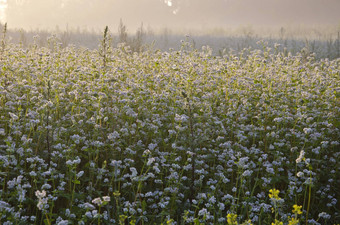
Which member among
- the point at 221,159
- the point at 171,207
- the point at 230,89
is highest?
the point at 230,89

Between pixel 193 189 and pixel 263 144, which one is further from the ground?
pixel 263 144

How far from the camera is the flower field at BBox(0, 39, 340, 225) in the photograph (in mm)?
3980

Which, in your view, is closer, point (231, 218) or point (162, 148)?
point (231, 218)

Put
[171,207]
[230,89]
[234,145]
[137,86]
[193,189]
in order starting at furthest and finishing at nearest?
[230,89], [137,86], [234,145], [193,189], [171,207]

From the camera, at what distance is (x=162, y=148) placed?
5508 millimetres

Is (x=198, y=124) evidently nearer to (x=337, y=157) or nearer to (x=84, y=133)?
(x=84, y=133)

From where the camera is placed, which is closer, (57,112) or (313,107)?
(57,112)

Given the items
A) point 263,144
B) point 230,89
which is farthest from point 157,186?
point 230,89

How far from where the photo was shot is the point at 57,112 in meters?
5.70

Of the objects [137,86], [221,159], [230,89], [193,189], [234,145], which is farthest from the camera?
[230,89]

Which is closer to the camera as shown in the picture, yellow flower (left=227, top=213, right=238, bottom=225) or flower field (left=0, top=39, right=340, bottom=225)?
yellow flower (left=227, top=213, right=238, bottom=225)

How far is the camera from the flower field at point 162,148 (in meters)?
3.98

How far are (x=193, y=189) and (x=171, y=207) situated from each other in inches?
24.8

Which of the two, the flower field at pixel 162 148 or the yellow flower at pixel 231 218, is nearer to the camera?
the yellow flower at pixel 231 218
